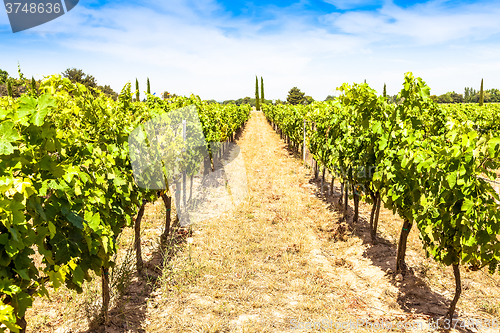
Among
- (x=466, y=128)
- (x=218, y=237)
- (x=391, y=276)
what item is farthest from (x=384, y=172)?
(x=218, y=237)

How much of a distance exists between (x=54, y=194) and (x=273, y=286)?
3265 mm

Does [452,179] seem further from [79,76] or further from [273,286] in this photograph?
[79,76]

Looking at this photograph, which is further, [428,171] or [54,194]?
[428,171]

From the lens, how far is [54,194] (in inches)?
89.7

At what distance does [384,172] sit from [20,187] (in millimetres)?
4116

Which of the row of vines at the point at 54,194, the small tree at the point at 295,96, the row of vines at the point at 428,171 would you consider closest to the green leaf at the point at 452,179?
the row of vines at the point at 428,171

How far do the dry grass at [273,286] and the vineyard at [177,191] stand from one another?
0.05m

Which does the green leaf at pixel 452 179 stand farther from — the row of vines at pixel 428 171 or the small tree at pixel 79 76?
the small tree at pixel 79 76

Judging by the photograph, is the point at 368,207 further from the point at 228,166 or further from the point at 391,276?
the point at 228,166

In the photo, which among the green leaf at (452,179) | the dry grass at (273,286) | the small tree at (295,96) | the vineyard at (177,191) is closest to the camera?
the vineyard at (177,191)

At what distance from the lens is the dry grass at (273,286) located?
3.75m

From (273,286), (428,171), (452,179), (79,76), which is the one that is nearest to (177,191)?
(273,286)

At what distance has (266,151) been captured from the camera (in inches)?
623

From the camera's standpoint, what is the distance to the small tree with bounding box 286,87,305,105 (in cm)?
8052
